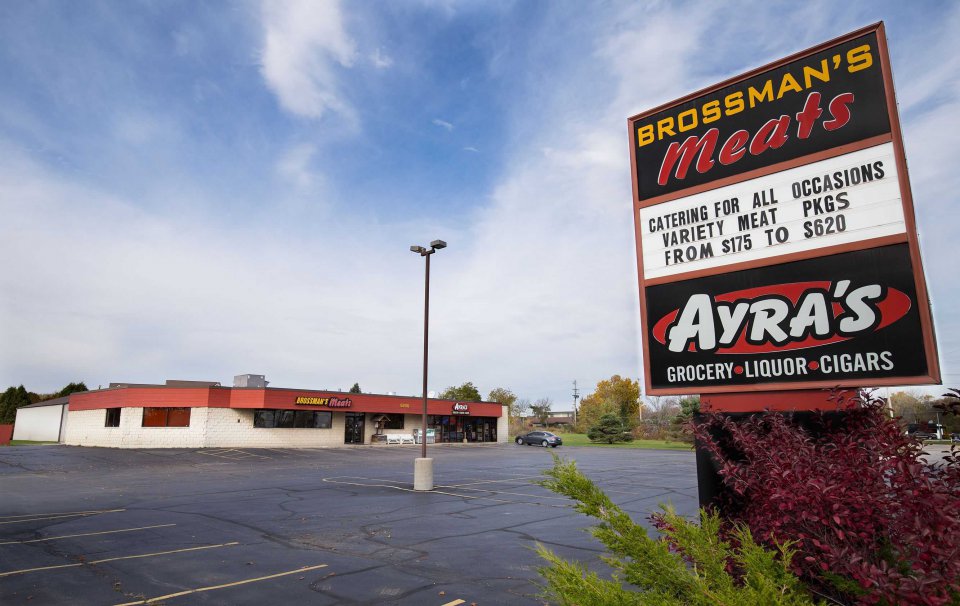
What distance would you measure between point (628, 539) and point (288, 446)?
4139 centimetres

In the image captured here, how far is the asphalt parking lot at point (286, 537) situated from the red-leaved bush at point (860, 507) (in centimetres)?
293

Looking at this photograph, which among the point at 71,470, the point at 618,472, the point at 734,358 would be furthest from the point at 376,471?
the point at 734,358

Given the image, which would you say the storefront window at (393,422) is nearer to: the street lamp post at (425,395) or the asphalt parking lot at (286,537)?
the asphalt parking lot at (286,537)

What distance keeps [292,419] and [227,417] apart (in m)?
4.87

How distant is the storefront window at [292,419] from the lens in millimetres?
39281

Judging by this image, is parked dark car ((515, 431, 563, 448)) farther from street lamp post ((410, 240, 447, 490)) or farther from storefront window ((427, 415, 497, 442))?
street lamp post ((410, 240, 447, 490))

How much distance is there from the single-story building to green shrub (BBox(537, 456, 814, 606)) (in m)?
38.2

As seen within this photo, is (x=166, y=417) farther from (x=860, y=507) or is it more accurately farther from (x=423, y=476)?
(x=860, y=507)

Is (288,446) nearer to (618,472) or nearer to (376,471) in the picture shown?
(376,471)

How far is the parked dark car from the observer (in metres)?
52.5

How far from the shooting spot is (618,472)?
24.9 metres

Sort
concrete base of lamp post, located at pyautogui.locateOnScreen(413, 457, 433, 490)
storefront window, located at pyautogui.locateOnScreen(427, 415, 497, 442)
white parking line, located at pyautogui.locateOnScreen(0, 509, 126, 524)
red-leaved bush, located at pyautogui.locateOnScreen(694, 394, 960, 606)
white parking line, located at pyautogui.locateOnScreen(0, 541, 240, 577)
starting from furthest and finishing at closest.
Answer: storefront window, located at pyautogui.locateOnScreen(427, 415, 497, 442) < concrete base of lamp post, located at pyautogui.locateOnScreen(413, 457, 433, 490) < white parking line, located at pyautogui.locateOnScreen(0, 509, 126, 524) < white parking line, located at pyautogui.locateOnScreen(0, 541, 240, 577) < red-leaved bush, located at pyautogui.locateOnScreen(694, 394, 960, 606)

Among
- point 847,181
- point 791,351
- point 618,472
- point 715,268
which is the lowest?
point 618,472

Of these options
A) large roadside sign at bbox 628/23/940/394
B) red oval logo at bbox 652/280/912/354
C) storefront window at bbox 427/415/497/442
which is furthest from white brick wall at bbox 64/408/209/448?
red oval logo at bbox 652/280/912/354
